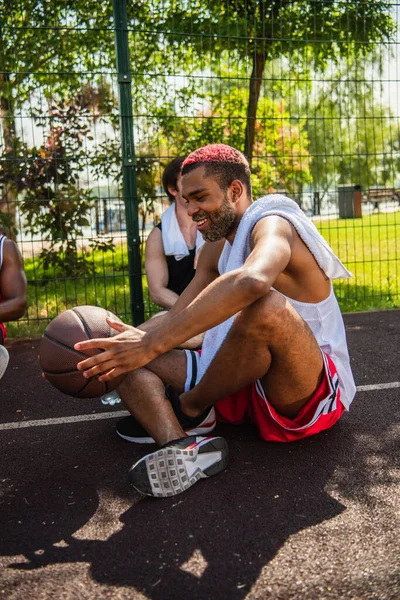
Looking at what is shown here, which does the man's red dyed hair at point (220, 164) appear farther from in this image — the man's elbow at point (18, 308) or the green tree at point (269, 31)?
the green tree at point (269, 31)

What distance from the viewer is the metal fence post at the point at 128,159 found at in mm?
5406

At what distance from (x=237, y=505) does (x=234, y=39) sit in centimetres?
488

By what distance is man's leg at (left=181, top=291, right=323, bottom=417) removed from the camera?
102 inches

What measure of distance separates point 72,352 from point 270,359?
33.6 inches

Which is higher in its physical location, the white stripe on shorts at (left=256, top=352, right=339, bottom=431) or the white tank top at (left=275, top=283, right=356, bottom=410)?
the white tank top at (left=275, top=283, right=356, bottom=410)

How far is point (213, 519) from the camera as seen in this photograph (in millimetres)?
2414

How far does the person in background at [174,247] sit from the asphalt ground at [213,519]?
1.28 m

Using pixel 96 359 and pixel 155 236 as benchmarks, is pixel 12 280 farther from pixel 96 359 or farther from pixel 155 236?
pixel 96 359

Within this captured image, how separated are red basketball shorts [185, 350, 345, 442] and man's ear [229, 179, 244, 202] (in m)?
0.79

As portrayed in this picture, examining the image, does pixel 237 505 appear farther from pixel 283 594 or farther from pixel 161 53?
pixel 161 53

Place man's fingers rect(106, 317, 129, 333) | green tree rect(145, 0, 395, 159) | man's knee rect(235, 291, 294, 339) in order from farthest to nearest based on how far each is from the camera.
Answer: green tree rect(145, 0, 395, 159) < man's fingers rect(106, 317, 129, 333) < man's knee rect(235, 291, 294, 339)

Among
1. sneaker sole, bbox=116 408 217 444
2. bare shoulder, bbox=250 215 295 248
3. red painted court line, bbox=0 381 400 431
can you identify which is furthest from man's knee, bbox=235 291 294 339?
red painted court line, bbox=0 381 400 431

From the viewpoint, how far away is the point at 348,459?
2959 mm

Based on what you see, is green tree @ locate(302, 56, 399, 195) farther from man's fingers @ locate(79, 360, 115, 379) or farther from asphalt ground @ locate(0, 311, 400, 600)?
man's fingers @ locate(79, 360, 115, 379)
